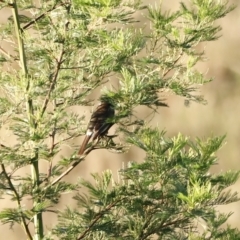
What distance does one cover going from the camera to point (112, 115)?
2061 mm

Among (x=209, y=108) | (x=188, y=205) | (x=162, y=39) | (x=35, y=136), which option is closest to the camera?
(x=188, y=205)

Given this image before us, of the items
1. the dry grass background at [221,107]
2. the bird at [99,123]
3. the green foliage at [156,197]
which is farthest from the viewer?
the dry grass background at [221,107]

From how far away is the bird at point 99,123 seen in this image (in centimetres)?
209

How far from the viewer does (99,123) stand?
6.99ft

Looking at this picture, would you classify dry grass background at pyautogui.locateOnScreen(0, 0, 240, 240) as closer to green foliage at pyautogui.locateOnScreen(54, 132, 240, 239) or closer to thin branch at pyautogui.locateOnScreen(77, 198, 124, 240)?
green foliage at pyautogui.locateOnScreen(54, 132, 240, 239)

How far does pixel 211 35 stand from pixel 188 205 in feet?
1.94

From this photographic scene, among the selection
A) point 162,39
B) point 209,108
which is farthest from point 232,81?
point 162,39

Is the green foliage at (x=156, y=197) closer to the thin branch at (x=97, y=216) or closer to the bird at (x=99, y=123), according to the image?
the thin branch at (x=97, y=216)

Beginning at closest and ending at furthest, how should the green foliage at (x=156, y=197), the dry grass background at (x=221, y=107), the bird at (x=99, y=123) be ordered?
1. the green foliage at (x=156, y=197)
2. the bird at (x=99, y=123)
3. the dry grass background at (x=221, y=107)

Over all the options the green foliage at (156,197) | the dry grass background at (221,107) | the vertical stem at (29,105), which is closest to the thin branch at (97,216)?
the green foliage at (156,197)

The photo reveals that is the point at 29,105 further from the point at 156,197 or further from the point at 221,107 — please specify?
the point at 221,107

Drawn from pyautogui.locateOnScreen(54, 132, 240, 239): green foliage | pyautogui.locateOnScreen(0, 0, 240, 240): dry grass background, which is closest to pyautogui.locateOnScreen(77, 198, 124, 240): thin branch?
pyautogui.locateOnScreen(54, 132, 240, 239): green foliage

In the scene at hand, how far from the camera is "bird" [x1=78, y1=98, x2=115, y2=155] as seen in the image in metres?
2.09

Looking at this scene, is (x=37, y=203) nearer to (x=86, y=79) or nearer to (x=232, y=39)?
(x=86, y=79)
